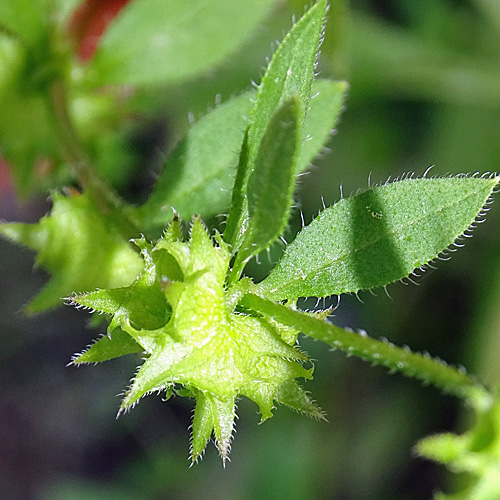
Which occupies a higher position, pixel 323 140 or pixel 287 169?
pixel 287 169

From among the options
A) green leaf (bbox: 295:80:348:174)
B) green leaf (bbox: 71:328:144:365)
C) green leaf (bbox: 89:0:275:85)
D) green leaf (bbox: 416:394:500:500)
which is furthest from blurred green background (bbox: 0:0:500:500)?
green leaf (bbox: 71:328:144:365)

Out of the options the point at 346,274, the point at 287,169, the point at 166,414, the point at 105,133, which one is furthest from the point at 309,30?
the point at 166,414

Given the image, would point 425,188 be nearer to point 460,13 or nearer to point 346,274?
point 346,274

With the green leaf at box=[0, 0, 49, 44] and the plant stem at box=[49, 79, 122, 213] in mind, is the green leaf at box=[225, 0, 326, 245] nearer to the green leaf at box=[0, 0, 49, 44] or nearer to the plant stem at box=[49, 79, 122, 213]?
the plant stem at box=[49, 79, 122, 213]

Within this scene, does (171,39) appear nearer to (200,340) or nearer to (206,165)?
(206,165)

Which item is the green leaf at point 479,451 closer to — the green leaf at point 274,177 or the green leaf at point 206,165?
the green leaf at point 206,165

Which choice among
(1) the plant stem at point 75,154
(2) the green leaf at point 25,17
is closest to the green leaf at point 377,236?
(1) the plant stem at point 75,154
